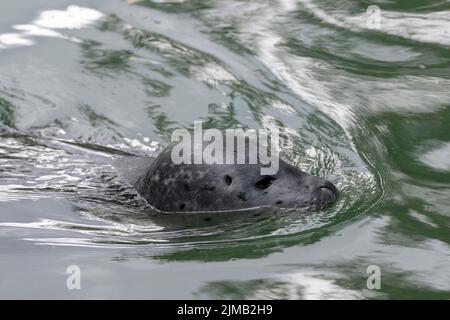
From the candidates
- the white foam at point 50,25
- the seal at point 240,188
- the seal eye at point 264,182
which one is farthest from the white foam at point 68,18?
the seal eye at point 264,182

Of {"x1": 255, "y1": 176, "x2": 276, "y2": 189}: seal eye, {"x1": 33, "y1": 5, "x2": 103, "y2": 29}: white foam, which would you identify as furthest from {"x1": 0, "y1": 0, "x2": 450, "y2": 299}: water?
{"x1": 255, "y1": 176, "x2": 276, "y2": 189}: seal eye

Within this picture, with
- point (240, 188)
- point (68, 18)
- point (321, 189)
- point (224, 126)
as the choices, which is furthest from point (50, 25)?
point (321, 189)

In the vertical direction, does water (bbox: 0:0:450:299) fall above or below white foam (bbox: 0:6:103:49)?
below

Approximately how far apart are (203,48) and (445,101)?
7.92ft

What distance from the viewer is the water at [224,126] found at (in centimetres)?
561

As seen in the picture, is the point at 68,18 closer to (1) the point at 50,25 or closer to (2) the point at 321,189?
(1) the point at 50,25

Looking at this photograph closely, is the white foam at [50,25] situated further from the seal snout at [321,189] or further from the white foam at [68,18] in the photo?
the seal snout at [321,189]

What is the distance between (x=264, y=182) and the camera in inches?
252

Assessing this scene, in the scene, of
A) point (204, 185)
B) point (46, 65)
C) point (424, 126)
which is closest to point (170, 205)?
point (204, 185)

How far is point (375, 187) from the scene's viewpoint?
689cm

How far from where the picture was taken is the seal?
635 cm

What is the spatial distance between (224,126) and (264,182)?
6.01 feet

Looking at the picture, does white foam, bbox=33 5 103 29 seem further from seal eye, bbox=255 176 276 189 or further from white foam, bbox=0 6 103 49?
seal eye, bbox=255 176 276 189

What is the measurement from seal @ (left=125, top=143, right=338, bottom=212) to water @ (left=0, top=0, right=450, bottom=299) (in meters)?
0.10
